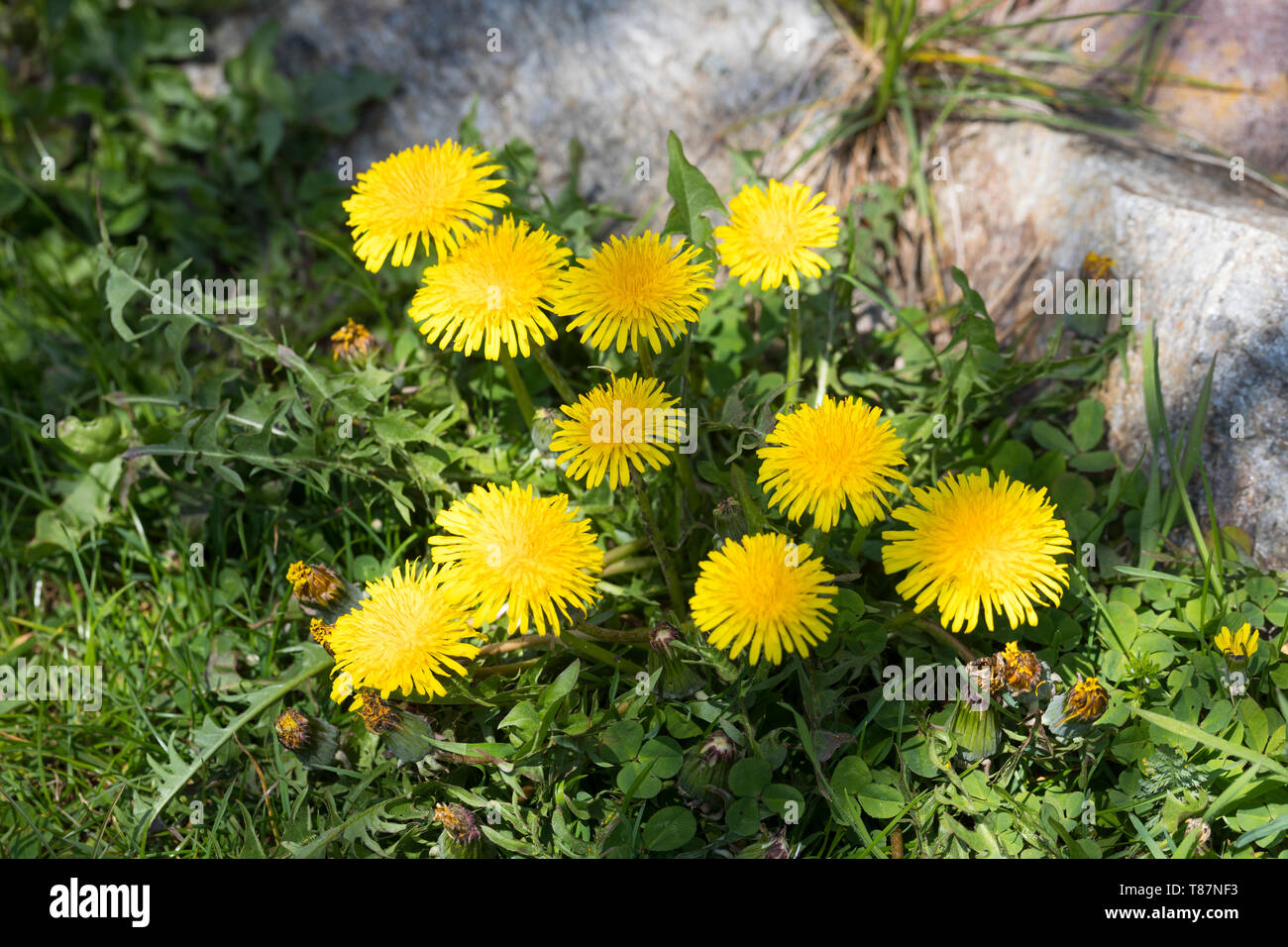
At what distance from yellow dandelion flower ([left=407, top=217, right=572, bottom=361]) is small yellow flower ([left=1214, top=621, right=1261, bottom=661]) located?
1545 mm

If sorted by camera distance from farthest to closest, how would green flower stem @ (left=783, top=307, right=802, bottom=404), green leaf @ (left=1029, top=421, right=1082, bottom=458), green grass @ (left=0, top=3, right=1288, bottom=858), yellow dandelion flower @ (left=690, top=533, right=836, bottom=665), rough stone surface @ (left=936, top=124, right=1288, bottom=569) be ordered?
green leaf @ (left=1029, top=421, right=1082, bottom=458) < green flower stem @ (left=783, top=307, right=802, bottom=404) < rough stone surface @ (left=936, top=124, right=1288, bottom=569) < green grass @ (left=0, top=3, right=1288, bottom=858) < yellow dandelion flower @ (left=690, top=533, right=836, bottom=665)

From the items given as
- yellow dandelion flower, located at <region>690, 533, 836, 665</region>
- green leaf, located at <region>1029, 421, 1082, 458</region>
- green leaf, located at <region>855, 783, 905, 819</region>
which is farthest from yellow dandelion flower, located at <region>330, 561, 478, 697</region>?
green leaf, located at <region>1029, 421, 1082, 458</region>

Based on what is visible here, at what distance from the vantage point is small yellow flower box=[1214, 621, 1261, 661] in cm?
201

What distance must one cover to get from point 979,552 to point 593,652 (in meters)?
0.84

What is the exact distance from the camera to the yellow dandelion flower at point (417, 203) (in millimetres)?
2182

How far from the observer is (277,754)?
7.33 feet

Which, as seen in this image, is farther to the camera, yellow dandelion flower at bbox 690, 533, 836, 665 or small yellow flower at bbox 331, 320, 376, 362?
small yellow flower at bbox 331, 320, 376, 362

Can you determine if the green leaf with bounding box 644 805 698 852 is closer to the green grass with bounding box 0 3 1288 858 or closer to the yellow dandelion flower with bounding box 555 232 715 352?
the green grass with bounding box 0 3 1288 858

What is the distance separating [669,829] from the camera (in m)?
1.96

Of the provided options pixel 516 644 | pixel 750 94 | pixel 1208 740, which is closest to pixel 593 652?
pixel 516 644

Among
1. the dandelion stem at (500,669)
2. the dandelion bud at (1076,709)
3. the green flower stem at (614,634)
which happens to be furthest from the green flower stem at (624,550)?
the dandelion bud at (1076,709)

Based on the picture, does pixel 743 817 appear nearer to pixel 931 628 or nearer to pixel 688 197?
pixel 931 628
